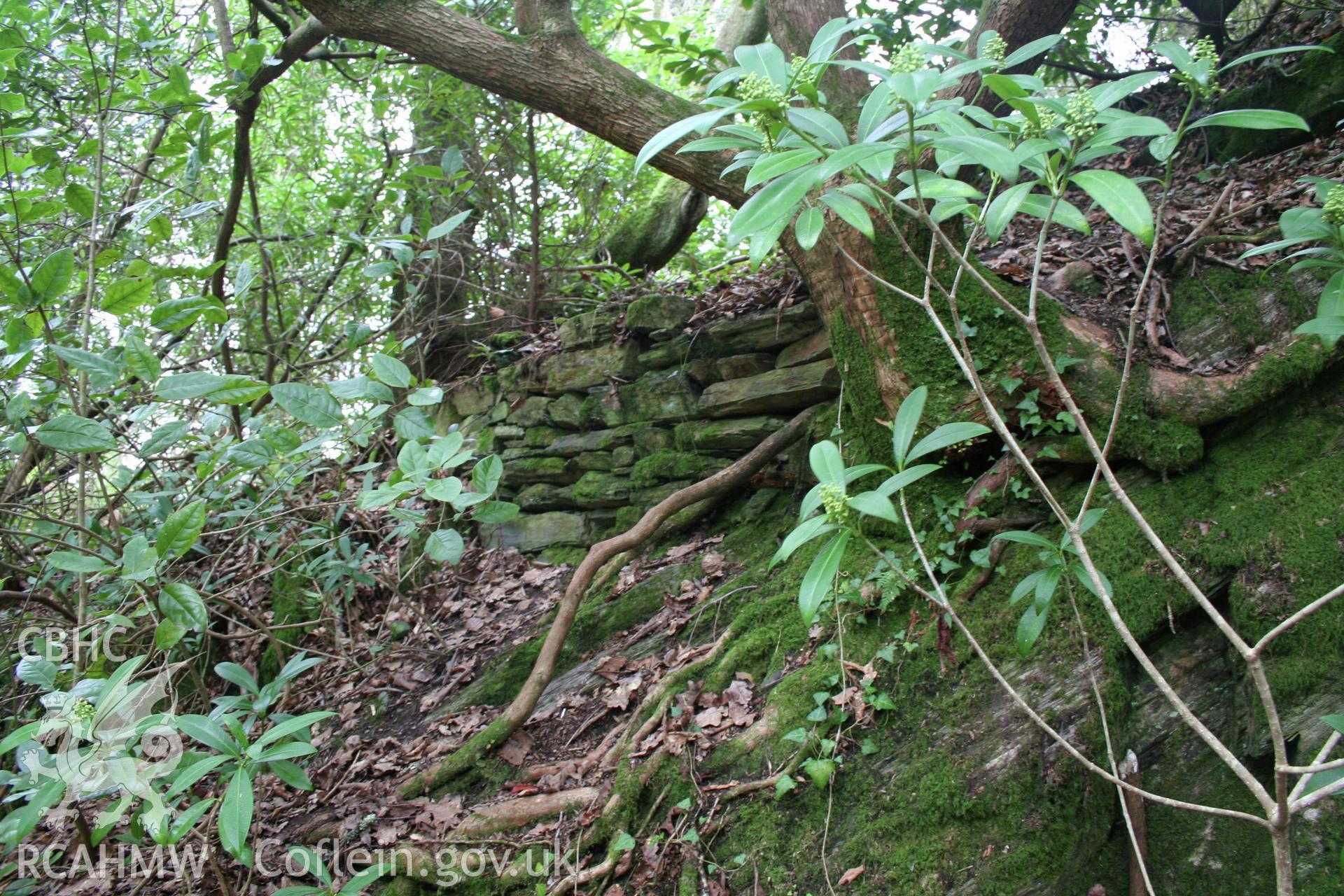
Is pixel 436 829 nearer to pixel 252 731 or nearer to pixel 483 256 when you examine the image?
pixel 252 731

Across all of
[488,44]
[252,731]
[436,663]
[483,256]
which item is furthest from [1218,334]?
[483,256]

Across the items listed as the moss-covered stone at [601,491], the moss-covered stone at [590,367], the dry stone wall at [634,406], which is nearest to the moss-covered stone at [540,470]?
the dry stone wall at [634,406]

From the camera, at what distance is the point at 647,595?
12.7 ft

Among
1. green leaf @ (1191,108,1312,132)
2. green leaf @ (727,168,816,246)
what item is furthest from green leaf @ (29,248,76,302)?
green leaf @ (1191,108,1312,132)

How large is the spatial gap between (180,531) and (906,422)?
78.6 inches

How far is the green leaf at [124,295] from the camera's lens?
2561 millimetres

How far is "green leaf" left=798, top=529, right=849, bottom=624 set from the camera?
1.56m

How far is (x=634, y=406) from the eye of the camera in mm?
4617

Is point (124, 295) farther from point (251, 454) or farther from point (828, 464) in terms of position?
point (828, 464)

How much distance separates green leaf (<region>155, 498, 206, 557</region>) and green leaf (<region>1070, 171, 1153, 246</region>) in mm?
2308

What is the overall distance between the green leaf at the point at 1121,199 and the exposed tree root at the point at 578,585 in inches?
96.0

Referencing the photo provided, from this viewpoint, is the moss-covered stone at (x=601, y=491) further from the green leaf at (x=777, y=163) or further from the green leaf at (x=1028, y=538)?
the green leaf at (x=777, y=163)

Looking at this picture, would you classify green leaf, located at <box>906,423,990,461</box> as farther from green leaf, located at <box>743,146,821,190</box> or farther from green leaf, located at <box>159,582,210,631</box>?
green leaf, located at <box>159,582,210,631</box>

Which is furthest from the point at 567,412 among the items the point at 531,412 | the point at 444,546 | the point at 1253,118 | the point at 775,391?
the point at 1253,118
